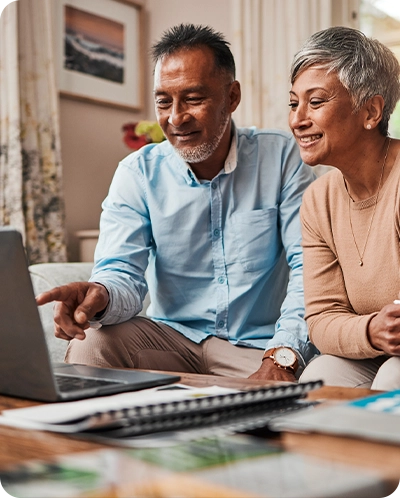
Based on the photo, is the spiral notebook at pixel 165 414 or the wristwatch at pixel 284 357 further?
the wristwatch at pixel 284 357

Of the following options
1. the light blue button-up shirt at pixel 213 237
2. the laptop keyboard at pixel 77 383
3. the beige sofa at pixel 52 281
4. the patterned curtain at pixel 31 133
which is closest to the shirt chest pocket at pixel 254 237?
the light blue button-up shirt at pixel 213 237

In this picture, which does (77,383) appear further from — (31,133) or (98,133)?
(98,133)

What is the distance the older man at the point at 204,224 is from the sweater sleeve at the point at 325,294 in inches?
7.3

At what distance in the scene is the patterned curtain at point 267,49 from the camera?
11.0 feet

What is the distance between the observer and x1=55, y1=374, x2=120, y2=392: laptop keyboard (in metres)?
0.96

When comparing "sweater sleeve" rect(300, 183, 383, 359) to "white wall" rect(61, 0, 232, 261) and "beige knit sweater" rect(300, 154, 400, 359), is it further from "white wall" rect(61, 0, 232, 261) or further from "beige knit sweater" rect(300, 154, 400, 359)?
"white wall" rect(61, 0, 232, 261)

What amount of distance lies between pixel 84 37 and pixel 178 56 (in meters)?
1.80

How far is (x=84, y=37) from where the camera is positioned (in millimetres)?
3502

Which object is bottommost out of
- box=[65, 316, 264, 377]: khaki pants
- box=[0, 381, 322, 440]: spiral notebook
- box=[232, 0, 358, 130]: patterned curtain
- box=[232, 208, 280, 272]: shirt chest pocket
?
box=[65, 316, 264, 377]: khaki pants

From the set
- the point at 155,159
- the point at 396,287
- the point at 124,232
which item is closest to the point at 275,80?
the point at 155,159

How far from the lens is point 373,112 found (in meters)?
1.59

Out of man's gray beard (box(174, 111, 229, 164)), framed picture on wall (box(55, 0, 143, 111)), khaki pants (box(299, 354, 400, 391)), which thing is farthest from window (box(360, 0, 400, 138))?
khaki pants (box(299, 354, 400, 391))

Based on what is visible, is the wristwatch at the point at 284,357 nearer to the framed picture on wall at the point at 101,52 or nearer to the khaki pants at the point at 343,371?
the khaki pants at the point at 343,371

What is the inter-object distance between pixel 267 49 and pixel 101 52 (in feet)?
2.86
